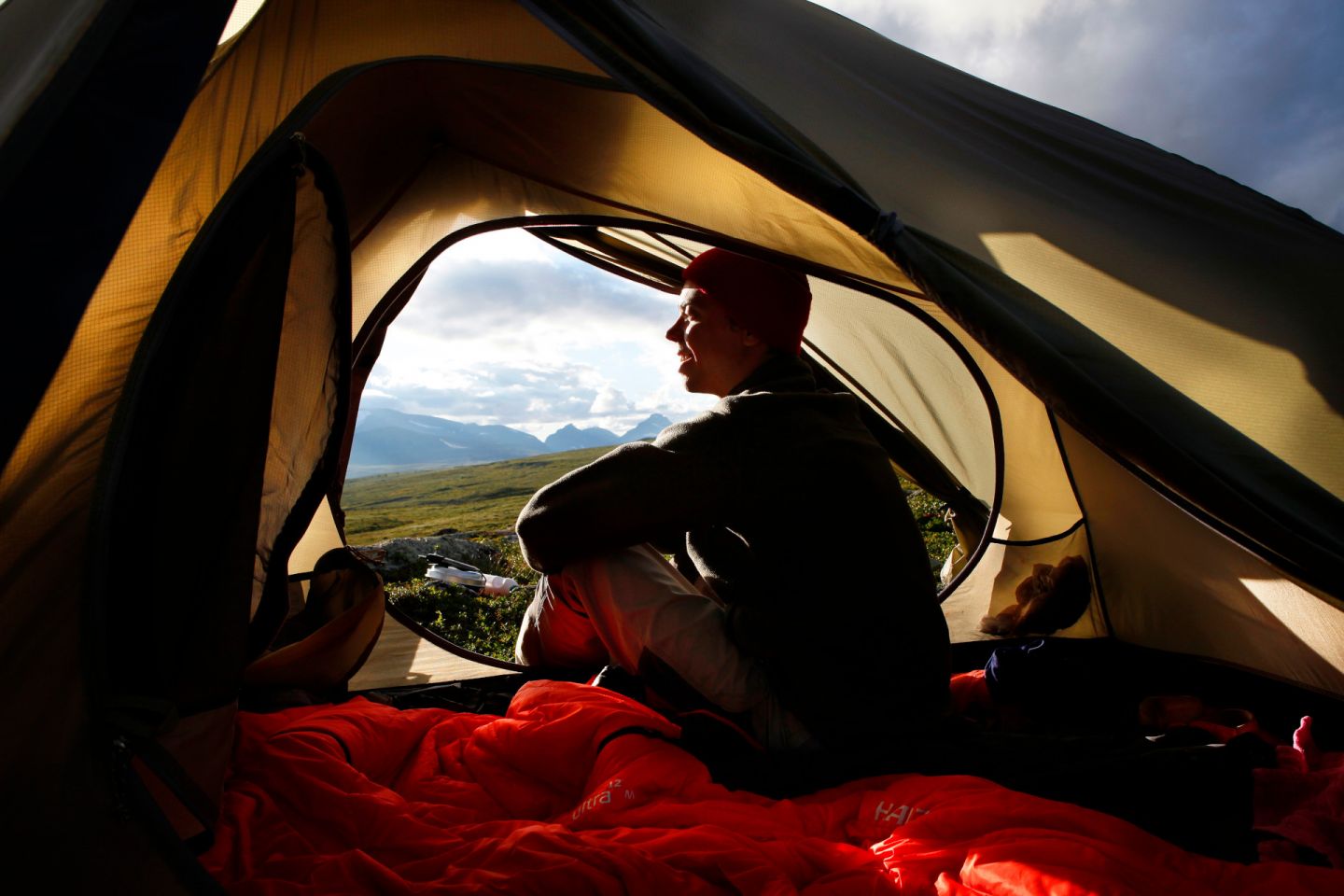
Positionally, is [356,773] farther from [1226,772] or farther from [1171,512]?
[1171,512]

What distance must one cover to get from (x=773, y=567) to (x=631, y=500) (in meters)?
0.33

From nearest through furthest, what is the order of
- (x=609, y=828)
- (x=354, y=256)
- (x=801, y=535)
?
1. (x=609, y=828)
2. (x=801, y=535)
3. (x=354, y=256)

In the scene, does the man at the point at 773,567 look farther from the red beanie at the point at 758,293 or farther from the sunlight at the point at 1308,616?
the sunlight at the point at 1308,616

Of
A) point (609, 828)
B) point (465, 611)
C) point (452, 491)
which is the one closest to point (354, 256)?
point (609, 828)

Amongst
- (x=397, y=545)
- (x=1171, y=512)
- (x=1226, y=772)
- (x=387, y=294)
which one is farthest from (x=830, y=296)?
(x=397, y=545)

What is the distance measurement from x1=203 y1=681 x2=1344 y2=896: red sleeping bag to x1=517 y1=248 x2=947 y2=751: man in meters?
0.16

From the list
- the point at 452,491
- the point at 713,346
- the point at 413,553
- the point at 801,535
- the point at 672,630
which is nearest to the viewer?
the point at 801,535

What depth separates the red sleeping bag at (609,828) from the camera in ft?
3.61

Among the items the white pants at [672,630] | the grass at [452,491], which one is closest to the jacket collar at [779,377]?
the white pants at [672,630]

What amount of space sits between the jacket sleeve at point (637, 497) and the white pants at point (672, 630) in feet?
0.40

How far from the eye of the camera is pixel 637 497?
1.61 metres

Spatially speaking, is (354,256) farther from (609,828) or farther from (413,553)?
(413,553)

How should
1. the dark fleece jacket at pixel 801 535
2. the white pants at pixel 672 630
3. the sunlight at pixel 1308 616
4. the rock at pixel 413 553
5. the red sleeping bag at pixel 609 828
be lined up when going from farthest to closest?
the rock at pixel 413 553 → the sunlight at pixel 1308 616 → the white pants at pixel 672 630 → the dark fleece jacket at pixel 801 535 → the red sleeping bag at pixel 609 828

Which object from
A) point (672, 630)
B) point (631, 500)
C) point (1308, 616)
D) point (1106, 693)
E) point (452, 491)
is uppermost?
Result: point (631, 500)
